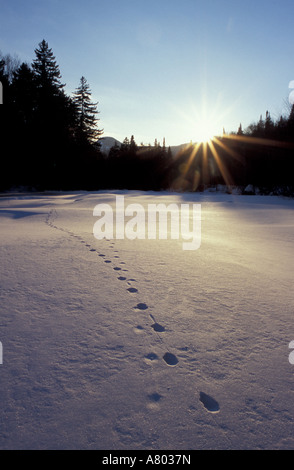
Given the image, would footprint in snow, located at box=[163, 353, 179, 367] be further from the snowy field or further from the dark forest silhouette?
the dark forest silhouette

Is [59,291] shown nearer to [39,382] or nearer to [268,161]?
[39,382]

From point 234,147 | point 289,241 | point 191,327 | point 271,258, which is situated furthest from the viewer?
point 234,147

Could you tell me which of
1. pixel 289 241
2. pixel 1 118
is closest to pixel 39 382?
pixel 289 241

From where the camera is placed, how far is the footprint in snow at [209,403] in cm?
109

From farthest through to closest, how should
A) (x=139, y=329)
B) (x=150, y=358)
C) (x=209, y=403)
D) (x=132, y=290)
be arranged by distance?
1. (x=132, y=290)
2. (x=139, y=329)
3. (x=150, y=358)
4. (x=209, y=403)

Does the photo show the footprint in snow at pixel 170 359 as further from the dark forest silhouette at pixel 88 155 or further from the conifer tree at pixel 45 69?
the conifer tree at pixel 45 69

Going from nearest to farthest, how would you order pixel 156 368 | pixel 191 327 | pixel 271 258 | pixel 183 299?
pixel 156 368
pixel 191 327
pixel 183 299
pixel 271 258

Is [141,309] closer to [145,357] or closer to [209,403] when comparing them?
[145,357]

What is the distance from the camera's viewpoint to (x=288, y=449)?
3.12 ft

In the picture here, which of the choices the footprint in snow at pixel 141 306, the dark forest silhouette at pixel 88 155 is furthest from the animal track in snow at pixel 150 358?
the dark forest silhouette at pixel 88 155

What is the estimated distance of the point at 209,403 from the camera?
1.12 m

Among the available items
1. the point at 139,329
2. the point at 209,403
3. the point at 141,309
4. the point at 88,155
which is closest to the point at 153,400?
the point at 209,403

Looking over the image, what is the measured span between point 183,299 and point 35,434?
4.49 feet

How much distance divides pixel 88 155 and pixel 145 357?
2683cm
